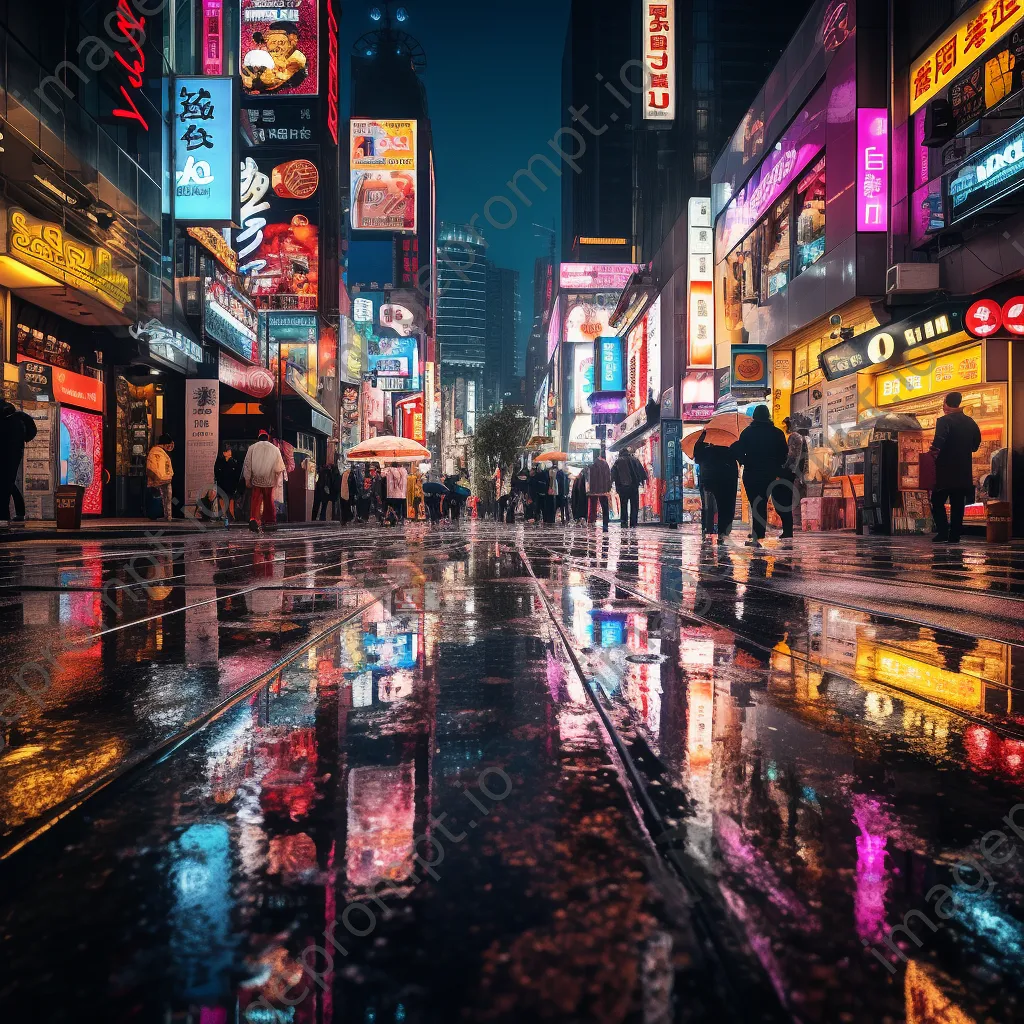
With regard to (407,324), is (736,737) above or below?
below

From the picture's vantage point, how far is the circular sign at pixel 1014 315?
1178 cm

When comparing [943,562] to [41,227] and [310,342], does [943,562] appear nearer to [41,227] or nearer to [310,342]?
[41,227]

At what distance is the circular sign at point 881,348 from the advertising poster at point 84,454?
15.5m

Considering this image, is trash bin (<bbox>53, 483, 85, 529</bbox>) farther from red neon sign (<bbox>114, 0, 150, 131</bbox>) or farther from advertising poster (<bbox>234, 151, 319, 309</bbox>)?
advertising poster (<bbox>234, 151, 319, 309</bbox>)

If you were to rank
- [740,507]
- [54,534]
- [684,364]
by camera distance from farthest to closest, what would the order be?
1. [684,364]
2. [740,507]
3. [54,534]

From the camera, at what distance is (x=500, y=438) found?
65562 mm

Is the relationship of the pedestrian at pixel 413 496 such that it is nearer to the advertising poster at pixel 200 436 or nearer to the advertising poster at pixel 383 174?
the advertising poster at pixel 200 436

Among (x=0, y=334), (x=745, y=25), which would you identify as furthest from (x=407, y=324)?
(x=0, y=334)

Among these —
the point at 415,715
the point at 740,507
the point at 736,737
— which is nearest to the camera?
the point at 736,737

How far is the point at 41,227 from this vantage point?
45.6ft

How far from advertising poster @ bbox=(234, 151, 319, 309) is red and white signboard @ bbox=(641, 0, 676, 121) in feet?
53.7

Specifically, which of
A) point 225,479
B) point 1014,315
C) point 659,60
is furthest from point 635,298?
point 1014,315

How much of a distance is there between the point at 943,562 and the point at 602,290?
76.3 m

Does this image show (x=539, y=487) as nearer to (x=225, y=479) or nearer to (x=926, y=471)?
(x=225, y=479)
